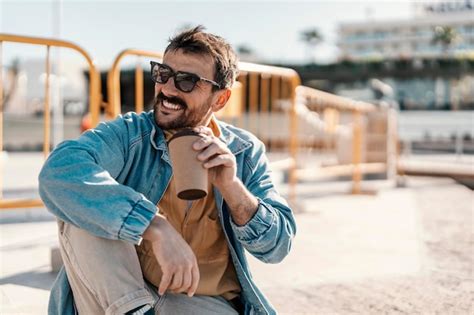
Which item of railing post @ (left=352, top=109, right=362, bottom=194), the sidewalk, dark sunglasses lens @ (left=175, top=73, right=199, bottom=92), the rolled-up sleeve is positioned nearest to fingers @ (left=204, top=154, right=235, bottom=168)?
the rolled-up sleeve

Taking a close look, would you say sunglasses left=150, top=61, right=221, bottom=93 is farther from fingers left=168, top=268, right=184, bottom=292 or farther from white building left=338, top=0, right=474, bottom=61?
white building left=338, top=0, right=474, bottom=61

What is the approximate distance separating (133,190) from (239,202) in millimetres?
Answer: 288

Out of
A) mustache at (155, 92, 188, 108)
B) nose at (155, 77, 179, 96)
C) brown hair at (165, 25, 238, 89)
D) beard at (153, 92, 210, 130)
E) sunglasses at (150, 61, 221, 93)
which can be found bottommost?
beard at (153, 92, 210, 130)

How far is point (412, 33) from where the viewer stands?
93562 millimetres

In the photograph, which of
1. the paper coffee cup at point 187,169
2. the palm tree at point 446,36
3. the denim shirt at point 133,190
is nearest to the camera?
the paper coffee cup at point 187,169

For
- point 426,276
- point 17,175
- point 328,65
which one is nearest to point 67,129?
point 17,175

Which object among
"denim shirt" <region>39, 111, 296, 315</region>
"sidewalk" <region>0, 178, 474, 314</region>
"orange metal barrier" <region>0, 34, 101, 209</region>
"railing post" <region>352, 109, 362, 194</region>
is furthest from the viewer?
"railing post" <region>352, 109, 362, 194</region>

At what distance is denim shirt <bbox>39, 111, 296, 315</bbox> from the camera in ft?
4.98

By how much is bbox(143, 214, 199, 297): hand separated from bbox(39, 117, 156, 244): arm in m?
0.04

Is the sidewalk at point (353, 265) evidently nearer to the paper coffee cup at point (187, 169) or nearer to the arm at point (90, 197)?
the arm at point (90, 197)

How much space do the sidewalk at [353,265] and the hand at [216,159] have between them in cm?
140

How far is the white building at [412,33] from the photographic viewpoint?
87.9 metres

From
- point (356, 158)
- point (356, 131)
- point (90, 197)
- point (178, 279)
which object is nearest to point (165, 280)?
point (178, 279)

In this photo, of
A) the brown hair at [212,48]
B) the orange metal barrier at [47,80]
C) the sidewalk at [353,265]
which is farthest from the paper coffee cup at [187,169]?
the orange metal barrier at [47,80]
